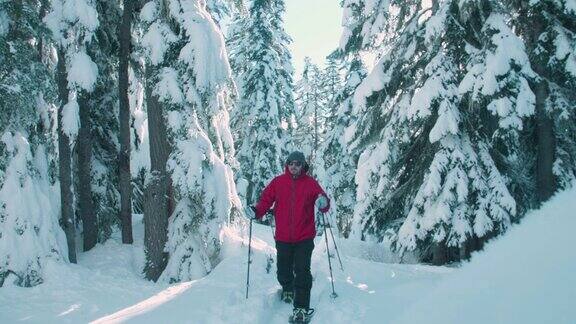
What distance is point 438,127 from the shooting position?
10.2m

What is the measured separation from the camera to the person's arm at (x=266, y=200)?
6969 mm

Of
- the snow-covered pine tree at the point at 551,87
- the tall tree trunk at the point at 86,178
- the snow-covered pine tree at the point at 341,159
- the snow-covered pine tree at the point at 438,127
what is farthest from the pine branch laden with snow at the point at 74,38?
the snow-covered pine tree at the point at 341,159

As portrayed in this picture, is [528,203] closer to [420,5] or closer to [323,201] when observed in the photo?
[420,5]

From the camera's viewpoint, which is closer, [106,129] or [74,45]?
[74,45]

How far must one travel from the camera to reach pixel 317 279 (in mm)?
8156

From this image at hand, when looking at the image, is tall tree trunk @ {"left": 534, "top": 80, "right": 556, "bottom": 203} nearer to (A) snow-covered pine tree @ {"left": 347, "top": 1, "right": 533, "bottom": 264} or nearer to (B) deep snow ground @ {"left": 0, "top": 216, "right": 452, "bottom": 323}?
(A) snow-covered pine tree @ {"left": 347, "top": 1, "right": 533, "bottom": 264}

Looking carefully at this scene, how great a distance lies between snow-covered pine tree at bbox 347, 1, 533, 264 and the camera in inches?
391

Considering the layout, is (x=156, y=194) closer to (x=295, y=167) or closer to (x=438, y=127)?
(x=295, y=167)

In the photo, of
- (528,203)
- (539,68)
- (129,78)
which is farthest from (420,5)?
(129,78)

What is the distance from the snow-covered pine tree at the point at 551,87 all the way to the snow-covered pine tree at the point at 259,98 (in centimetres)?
1807

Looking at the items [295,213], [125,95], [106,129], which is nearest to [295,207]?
[295,213]

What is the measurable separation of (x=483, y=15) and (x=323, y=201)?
669cm

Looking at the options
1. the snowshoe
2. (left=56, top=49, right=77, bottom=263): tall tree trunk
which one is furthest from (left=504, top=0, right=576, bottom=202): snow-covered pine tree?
(left=56, top=49, right=77, bottom=263): tall tree trunk

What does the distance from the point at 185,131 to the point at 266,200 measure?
500 centimetres
